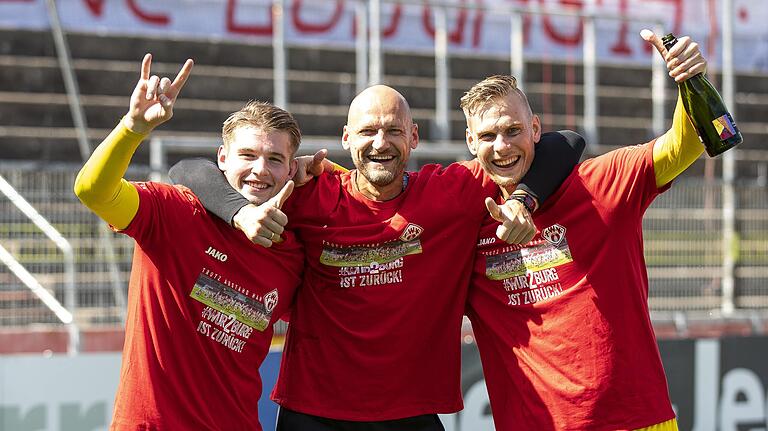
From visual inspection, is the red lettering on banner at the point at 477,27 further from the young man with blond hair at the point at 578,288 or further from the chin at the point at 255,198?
the chin at the point at 255,198

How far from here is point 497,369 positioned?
4.60m

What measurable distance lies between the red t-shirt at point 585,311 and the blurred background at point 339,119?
3.24m

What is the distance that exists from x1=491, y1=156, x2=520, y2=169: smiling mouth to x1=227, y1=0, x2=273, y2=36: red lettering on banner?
5911 mm

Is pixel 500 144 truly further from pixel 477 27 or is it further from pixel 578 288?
pixel 477 27

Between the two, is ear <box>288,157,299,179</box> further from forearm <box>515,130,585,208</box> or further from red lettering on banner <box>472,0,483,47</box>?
red lettering on banner <box>472,0,483,47</box>

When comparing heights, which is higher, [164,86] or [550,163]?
[164,86]

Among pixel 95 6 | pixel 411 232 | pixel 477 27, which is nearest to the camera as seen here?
pixel 411 232

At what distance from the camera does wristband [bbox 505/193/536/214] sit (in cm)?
423

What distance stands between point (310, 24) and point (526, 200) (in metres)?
6.14

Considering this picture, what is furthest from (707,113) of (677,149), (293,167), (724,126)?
A: (293,167)

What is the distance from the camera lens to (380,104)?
4562mm

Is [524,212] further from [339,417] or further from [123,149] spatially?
[123,149]

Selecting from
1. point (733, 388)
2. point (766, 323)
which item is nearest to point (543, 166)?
point (733, 388)

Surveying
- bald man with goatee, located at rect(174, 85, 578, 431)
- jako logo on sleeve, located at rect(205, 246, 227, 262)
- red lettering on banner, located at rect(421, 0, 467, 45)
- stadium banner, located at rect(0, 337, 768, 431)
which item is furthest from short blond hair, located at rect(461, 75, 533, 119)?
red lettering on banner, located at rect(421, 0, 467, 45)
